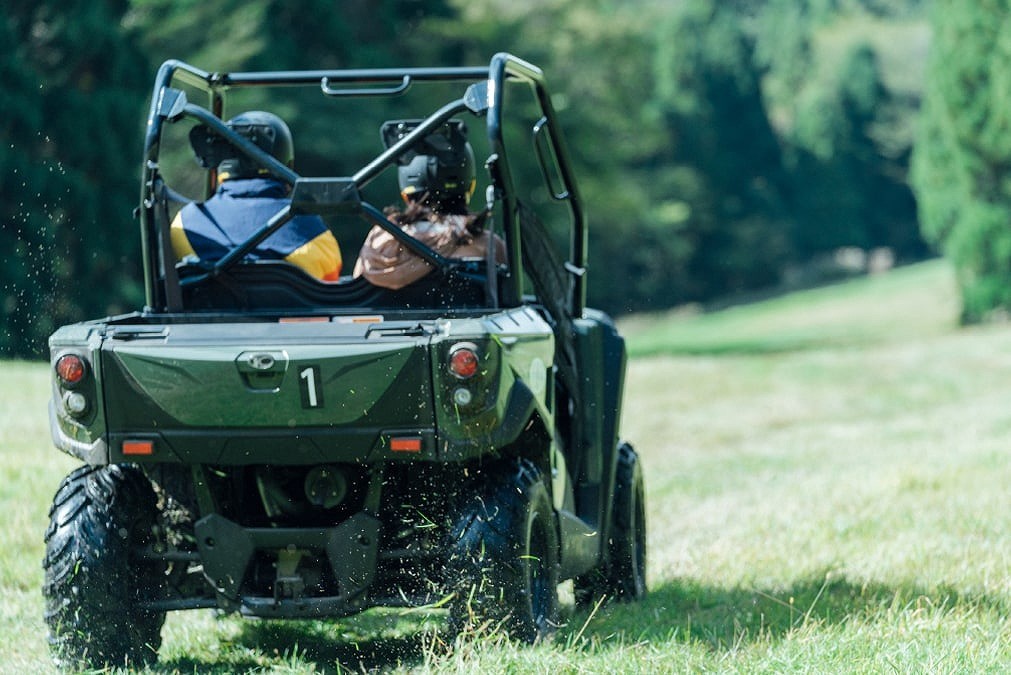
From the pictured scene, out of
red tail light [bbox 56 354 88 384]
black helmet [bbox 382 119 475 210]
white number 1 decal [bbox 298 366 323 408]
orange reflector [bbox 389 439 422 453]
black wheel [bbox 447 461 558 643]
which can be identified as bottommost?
black wheel [bbox 447 461 558 643]

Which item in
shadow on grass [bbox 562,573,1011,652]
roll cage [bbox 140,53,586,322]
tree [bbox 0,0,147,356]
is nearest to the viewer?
roll cage [bbox 140,53,586,322]

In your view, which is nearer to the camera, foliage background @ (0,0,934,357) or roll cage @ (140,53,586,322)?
roll cage @ (140,53,586,322)

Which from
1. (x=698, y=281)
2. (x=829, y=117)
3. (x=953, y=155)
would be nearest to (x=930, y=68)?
(x=953, y=155)

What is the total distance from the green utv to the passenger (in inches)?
2.5

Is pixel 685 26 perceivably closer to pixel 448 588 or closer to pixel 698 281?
pixel 698 281

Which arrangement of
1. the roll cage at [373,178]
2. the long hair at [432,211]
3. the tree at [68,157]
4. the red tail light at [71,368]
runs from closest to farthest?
the red tail light at [71,368] → the roll cage at [373,178] → the long hair at [432,211] → the tree at [68,157]

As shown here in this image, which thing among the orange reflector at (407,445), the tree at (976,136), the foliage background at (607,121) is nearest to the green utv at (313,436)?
the orange reflector at (407,445)

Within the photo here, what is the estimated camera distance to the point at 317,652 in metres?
6.28

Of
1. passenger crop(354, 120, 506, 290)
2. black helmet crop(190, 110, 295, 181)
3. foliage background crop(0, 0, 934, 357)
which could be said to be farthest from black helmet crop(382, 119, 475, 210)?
foliage background crop(0, 0, 934, 357)

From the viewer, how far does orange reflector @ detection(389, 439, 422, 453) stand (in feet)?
17.3

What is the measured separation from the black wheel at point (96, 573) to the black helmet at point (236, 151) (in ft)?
4.71

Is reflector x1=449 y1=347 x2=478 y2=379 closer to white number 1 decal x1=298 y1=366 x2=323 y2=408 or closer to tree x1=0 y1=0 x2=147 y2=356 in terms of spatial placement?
white number 1 decal x1=298 y1=366 x2=323 y2=408

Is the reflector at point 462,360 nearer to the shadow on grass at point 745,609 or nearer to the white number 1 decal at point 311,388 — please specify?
the white number 1 decal at point 311,388

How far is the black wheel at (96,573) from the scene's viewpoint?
5.60 m
